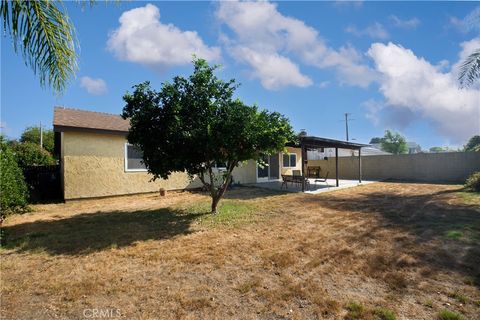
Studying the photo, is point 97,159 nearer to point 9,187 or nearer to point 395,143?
point 9,187

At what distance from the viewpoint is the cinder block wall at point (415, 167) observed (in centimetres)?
1838

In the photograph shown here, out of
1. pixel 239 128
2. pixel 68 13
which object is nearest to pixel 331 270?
pixel 239 128

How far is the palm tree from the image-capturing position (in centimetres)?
300

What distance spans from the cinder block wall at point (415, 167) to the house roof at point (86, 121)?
18.5 meters

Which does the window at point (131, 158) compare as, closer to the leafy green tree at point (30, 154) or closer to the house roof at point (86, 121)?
the house roof at point (86, 121)

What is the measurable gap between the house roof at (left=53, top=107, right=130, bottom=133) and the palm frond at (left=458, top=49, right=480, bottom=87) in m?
13.5

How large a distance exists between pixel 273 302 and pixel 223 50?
9371mm

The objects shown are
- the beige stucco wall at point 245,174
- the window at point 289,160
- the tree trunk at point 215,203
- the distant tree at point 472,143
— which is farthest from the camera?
the distant tree at point 472,143

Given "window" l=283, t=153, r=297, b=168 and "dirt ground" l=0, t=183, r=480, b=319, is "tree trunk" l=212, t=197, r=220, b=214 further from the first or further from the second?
"window" l=283, t=153, r=297, b=168

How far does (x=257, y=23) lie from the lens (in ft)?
29.2

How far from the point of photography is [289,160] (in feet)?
65.3

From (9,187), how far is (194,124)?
5861 millimetres

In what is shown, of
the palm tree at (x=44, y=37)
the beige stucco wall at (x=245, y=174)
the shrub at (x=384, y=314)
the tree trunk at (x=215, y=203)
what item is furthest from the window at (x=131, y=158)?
the shrub at (x=384, y=314)

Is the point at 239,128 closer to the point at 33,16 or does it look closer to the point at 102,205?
the point at 33,16
